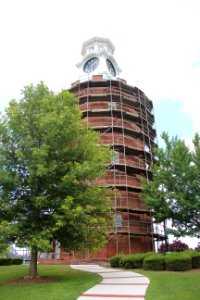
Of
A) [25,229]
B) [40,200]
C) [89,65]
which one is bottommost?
[25,229]

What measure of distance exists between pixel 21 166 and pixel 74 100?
431 cm

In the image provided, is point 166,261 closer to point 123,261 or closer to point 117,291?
point 123,261

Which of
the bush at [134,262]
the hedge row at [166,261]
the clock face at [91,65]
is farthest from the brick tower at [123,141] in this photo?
the hedge row at [166,261]

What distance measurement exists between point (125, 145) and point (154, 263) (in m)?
14.7

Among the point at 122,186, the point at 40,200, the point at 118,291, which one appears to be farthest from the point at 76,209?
the point at 122,186

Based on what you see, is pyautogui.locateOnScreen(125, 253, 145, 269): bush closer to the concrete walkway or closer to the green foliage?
the concrete walkway

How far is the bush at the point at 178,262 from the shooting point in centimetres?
1731

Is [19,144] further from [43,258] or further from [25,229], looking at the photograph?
[43,258]

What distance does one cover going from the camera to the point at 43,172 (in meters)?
13.5

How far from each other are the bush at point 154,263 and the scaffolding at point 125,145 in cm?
790

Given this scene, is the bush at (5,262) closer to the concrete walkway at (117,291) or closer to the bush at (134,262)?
the bush at (134,262)

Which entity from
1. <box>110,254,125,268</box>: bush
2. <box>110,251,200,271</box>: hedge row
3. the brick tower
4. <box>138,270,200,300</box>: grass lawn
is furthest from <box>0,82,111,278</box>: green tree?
the brick tower

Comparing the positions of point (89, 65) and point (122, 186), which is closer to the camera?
point (122, 186)

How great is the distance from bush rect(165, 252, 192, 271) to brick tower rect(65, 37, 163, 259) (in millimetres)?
9960
